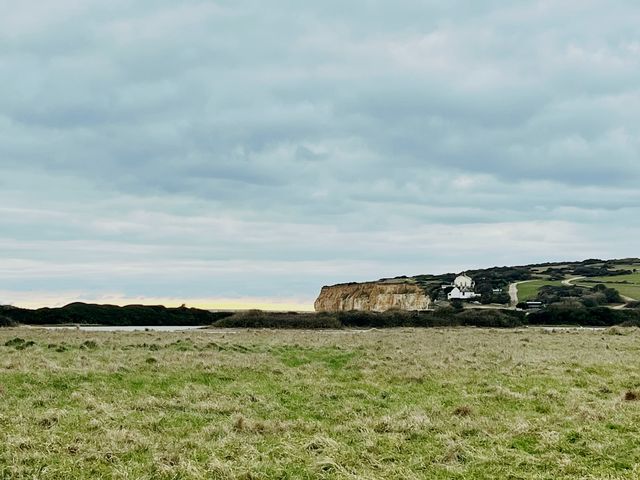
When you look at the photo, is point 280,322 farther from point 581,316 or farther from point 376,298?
point 376,298

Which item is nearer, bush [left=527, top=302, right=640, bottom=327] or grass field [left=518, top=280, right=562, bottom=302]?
bush [left=527, top=302, right=640, bottom=327]

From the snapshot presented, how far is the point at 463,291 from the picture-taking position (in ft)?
343

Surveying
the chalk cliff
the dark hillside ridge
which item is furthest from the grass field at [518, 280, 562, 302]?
the dark hillside ridge

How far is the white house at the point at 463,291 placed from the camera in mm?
97769

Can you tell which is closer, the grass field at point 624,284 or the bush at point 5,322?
the bush at point 5,322

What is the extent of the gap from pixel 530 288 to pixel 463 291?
11147 mm

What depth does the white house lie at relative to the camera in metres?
97.8

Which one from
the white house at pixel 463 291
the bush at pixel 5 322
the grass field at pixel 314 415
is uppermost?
the white house at pixel 463 291

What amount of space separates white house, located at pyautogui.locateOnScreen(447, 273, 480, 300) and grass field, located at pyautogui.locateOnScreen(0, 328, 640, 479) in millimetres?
73663

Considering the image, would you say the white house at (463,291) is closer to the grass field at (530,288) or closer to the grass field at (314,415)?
the grass field at (530,288)

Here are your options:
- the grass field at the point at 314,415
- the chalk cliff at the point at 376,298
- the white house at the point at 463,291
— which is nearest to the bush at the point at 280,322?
the grass field at the point at 314,415

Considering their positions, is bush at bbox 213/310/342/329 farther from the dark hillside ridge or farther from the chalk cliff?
the chalk cliff

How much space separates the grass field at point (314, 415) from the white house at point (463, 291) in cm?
7366

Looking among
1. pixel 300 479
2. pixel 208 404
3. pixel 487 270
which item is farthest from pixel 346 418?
pixel 487 270
